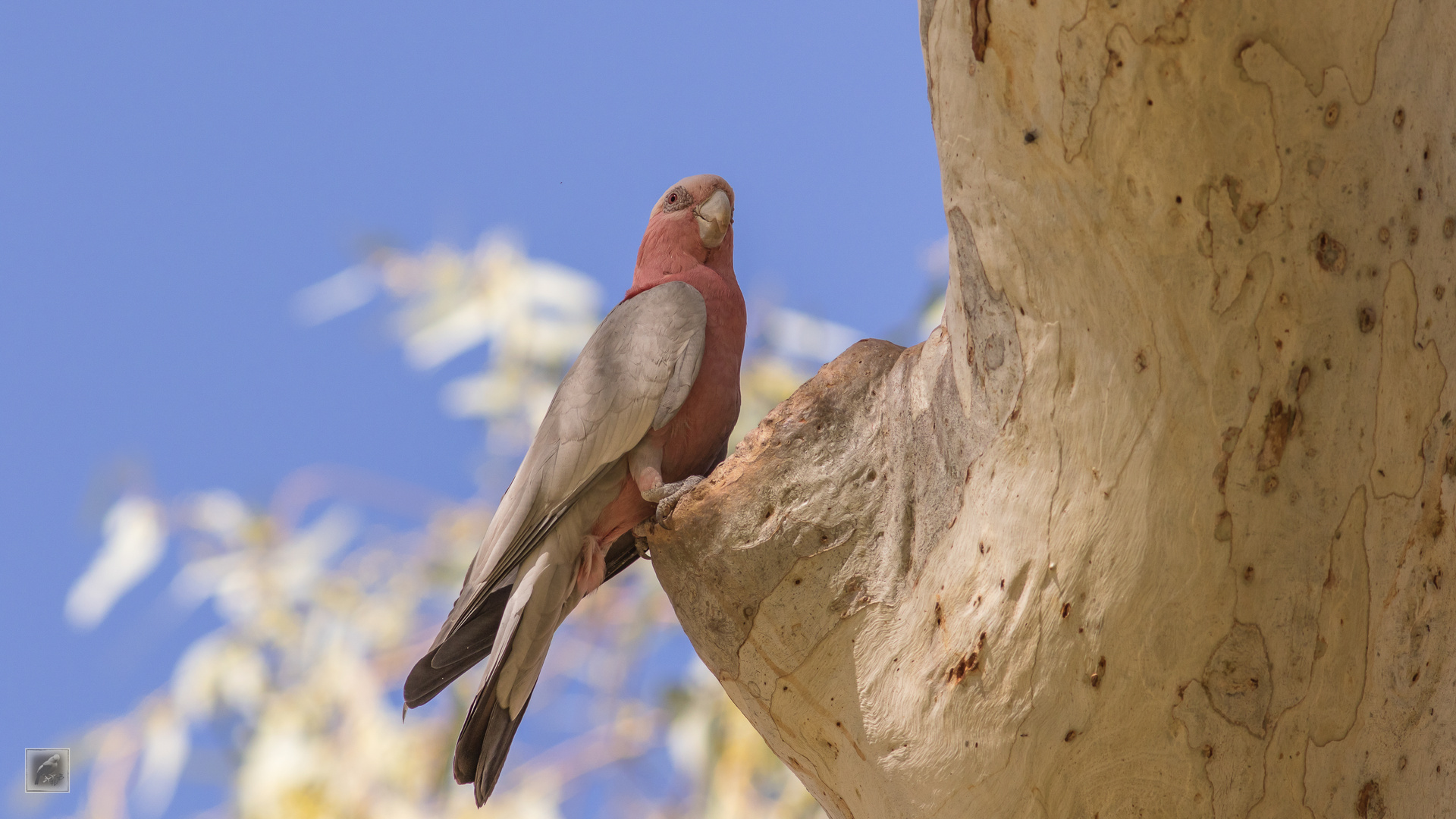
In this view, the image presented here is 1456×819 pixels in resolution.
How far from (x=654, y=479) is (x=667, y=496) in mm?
117

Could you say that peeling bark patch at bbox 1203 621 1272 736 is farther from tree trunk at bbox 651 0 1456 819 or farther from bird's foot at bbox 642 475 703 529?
bird's foot at bbox 642 475 703 529

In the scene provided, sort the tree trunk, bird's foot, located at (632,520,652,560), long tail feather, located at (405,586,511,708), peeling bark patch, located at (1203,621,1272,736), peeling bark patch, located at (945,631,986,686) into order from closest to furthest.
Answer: the tree trunk < peeling bark patch, located at (1203,621,1272,736) < peeling bark patch, located at (945,631,986,686) < bird's foot, located at (632,520,652,560) < long tail feather, located at (405,586,511,708)

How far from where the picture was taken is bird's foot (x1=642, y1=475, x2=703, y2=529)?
2.53 m

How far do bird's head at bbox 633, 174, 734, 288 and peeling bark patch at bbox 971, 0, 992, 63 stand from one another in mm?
1312

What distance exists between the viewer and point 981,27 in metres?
1.80

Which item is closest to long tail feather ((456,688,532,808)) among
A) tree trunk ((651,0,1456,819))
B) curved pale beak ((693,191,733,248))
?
tree trunk ((651,0,1456,819))

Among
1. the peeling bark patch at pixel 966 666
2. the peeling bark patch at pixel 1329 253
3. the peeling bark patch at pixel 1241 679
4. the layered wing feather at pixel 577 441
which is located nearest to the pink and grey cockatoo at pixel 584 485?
the layered wing feather at pixel 577 441

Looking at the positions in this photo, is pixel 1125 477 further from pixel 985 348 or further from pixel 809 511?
pixel 809 511

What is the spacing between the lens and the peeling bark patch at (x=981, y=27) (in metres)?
1.79

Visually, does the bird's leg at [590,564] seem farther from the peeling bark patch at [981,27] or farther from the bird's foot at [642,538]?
the peeling bark patch at [981,27]

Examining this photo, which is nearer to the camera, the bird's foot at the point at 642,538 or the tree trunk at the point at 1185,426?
the tree trunk at the point at 1185,426

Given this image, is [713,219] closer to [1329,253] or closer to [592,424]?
[592,424]

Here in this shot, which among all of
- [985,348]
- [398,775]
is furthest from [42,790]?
[985,348]

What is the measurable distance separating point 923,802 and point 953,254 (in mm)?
969
